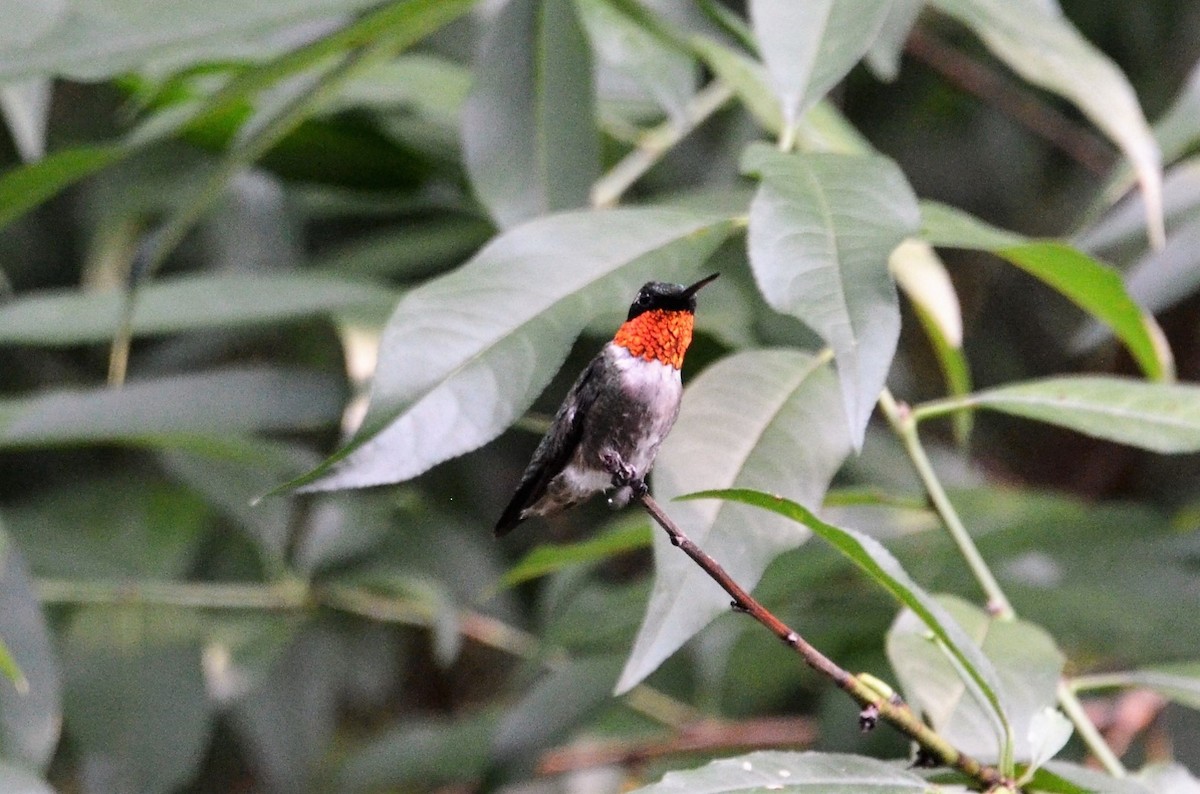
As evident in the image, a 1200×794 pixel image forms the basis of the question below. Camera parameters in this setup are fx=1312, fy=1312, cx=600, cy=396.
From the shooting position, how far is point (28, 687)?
150cm

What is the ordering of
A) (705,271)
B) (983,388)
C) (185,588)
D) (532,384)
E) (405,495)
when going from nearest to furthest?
(532,384) → (705,271) → (185,588) → (405,495) → (983,388)

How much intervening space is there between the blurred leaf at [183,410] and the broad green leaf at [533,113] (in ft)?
1.82

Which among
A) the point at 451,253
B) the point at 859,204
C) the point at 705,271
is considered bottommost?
the point at 451,253

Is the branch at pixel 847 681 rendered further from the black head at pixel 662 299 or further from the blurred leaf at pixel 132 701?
the blurred leaf at pixel 132 701

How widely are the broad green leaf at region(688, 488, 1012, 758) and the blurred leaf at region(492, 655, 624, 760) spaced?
1146mm

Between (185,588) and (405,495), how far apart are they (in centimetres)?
42

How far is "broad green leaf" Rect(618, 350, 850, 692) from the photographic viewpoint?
3.30 feet

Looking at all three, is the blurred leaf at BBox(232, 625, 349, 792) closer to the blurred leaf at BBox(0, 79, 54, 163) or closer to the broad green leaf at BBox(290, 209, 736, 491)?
the blurred leaf at BBox(0, 79, 54, 163)

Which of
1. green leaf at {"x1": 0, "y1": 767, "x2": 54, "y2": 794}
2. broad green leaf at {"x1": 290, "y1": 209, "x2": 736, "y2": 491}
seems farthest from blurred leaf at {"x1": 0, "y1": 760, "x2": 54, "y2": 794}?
broad green leaf at {"x1": 290, "y1": 209, "x2": 736, "y2": 491}

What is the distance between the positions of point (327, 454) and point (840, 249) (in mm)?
1616

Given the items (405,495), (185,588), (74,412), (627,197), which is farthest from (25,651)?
(627,197)

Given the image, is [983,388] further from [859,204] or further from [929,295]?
[859,204]

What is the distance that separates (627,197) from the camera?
275 centimetres

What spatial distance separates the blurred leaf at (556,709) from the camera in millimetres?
2035
